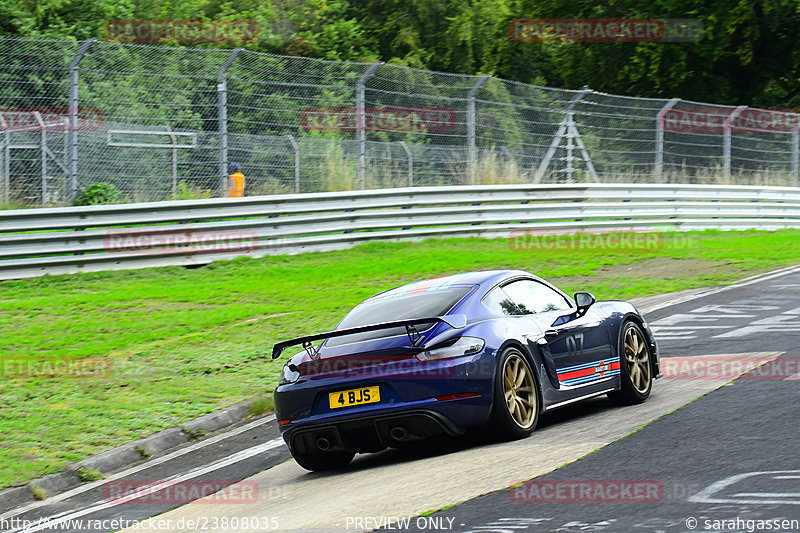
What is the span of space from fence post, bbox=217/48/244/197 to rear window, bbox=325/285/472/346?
10.0 m

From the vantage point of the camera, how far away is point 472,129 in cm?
2241

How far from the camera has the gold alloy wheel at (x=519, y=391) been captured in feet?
25.1

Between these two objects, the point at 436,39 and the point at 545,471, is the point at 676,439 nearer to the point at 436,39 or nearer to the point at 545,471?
the point at 545,471

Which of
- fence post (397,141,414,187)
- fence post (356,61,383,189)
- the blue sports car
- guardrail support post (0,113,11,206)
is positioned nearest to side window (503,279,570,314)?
the blue sports car

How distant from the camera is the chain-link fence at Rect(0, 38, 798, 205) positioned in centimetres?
1680

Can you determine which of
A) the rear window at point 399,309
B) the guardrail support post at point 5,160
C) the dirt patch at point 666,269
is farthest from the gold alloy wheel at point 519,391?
the guardrail support post at point 5,160

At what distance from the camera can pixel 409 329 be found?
754cm

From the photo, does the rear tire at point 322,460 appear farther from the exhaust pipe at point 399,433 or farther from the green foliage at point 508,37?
the green foliage at point 508,37

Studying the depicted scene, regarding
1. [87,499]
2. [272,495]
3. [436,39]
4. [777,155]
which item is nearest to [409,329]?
[272,495]

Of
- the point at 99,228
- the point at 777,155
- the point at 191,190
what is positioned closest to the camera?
the point at 99,228

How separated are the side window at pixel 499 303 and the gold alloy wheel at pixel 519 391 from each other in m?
0.47

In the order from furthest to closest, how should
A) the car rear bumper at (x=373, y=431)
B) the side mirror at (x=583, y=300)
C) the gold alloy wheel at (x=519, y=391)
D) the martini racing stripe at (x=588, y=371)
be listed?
the side mirror at (x=583, y=300) → the martini racing stripe at (x=588, y=371) → the gold alloy wheel at (x=519, y=391) → the car rear bumper at (x=373, y=431)

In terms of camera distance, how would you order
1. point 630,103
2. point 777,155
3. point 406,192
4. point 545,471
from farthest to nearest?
point 777,155
point 630,103
point 406,192
point 545,471

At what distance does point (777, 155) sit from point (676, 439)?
24261mm
